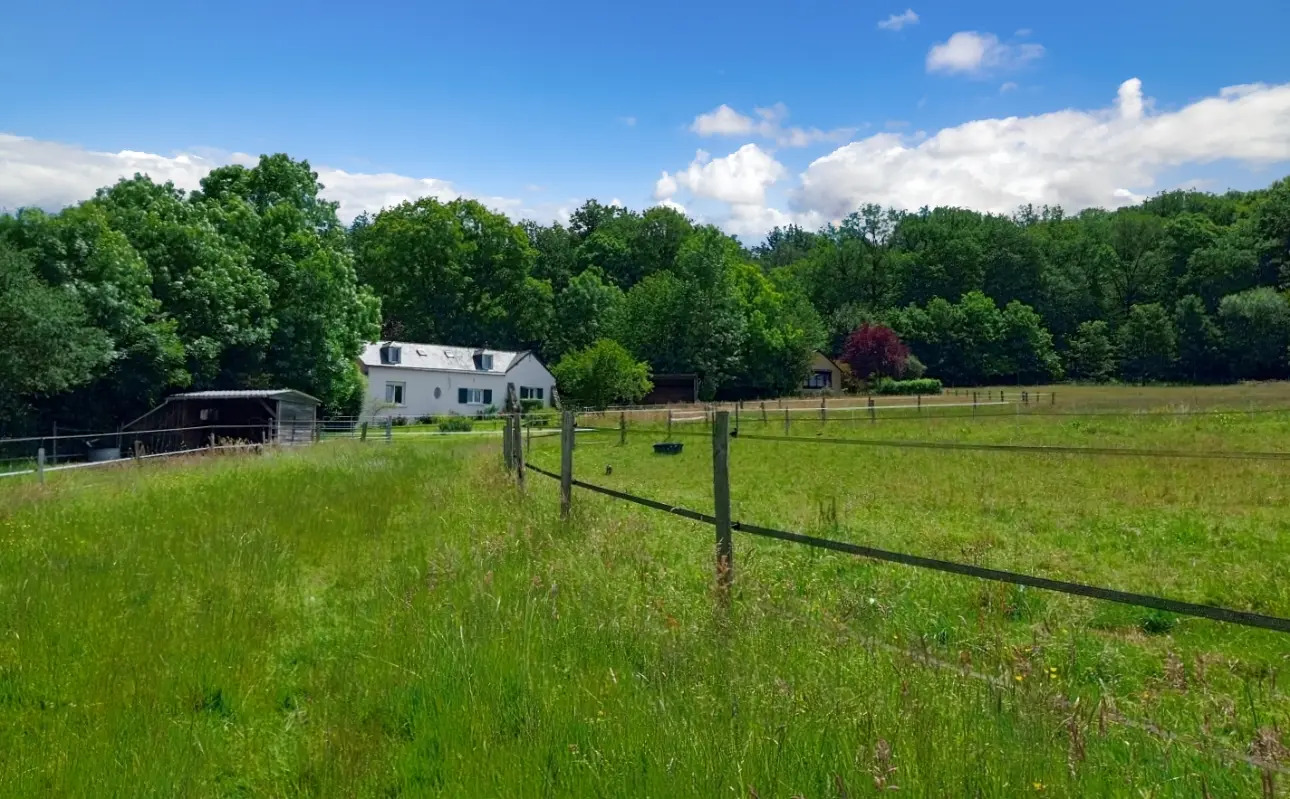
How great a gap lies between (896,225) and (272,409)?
92.8 metres

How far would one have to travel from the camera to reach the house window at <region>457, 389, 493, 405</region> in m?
56.6

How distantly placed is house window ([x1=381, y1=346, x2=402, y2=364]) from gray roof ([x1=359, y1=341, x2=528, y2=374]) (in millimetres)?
196

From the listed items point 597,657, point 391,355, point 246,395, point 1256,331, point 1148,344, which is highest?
point 1256,331

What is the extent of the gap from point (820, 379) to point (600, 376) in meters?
33.9

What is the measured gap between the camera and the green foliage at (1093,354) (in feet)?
274

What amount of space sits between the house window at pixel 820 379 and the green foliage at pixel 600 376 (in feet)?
99.2

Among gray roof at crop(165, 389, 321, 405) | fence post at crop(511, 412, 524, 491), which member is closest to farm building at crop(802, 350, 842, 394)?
gray roof at crop(165, 389, 321, 405)

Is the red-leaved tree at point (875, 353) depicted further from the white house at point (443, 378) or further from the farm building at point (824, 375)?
the white house at point (443, 378)

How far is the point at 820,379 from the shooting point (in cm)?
7744

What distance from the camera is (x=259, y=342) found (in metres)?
34.9

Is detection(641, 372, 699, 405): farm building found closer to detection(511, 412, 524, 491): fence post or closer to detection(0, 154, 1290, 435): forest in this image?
detection(0, 154, 1290, 435): forest

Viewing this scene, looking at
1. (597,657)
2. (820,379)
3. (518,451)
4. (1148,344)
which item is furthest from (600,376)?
(1148,344)

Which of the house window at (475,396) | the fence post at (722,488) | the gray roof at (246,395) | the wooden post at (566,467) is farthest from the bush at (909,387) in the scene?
the fence post at (722,488)

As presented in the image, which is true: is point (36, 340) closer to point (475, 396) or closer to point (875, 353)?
point (475, 396)
